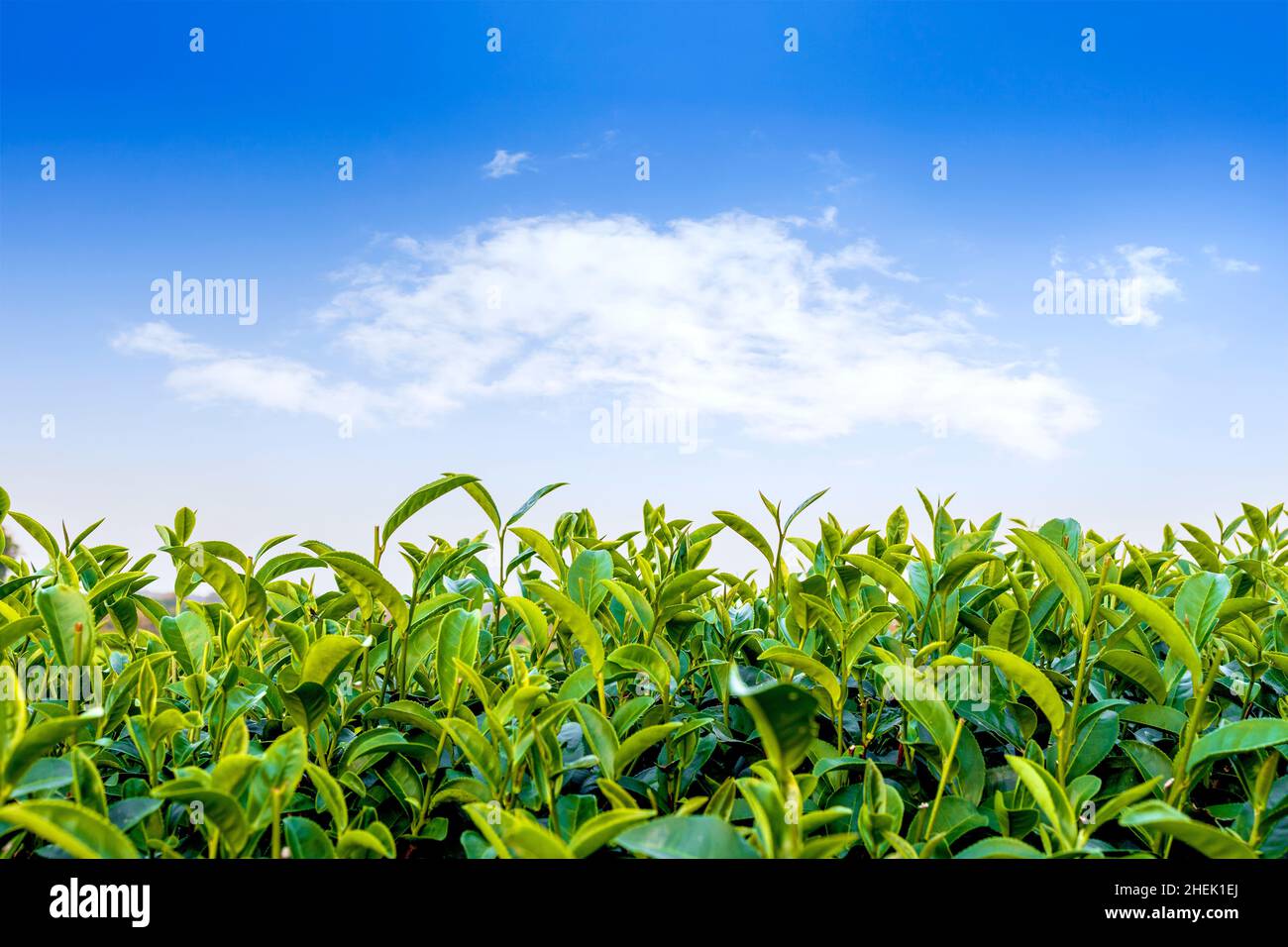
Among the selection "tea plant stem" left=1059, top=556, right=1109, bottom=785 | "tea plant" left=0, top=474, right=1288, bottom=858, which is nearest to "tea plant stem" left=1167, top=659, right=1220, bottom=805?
"tea plant" left=0, top=474, right=1288, bottom=858

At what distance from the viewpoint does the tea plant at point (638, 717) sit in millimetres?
1216

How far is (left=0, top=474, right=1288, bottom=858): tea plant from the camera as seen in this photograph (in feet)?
3.99

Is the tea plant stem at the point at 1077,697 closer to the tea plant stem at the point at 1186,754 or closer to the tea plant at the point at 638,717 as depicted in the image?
the tea plant at the point at 638,717

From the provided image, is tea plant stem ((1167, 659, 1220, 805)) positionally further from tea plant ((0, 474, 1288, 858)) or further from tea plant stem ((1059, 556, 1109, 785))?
tea plant stem ((1059, 556, 1109, 785))

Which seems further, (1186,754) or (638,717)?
(638,717)

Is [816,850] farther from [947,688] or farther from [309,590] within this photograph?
[309,590]

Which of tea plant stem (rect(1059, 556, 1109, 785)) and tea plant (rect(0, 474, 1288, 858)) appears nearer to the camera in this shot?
tea plant (rect(0, 474, 1288, 858))

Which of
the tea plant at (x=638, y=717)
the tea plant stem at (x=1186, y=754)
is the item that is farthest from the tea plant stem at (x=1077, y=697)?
the tea plant stem at (x=1186, y=754)

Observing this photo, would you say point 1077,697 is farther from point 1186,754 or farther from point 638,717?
point 638,717

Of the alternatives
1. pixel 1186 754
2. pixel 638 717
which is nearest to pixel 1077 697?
pixel 1186 754

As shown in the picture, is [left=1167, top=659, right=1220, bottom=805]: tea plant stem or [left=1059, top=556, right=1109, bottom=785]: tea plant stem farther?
[left=1059, top=556, right=1109, bottom=785]: tea plant stem

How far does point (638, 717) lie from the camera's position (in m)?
1.63
